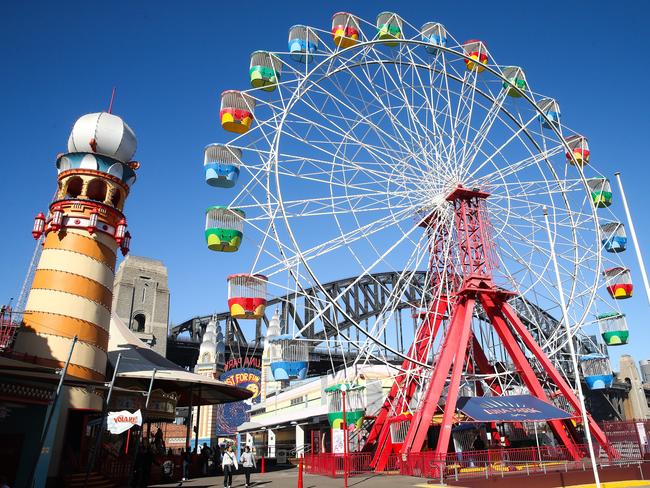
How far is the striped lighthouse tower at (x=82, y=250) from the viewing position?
68.1ft

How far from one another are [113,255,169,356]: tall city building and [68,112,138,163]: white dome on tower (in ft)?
143

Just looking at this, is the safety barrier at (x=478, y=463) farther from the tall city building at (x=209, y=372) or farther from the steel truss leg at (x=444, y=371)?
the tall city building at (x=209, y=372)

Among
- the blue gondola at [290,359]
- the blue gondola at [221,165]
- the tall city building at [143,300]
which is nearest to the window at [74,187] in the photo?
the blue gondola at [221,165]

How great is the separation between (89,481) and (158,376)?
8.76 meters

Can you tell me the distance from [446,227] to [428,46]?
9811mm

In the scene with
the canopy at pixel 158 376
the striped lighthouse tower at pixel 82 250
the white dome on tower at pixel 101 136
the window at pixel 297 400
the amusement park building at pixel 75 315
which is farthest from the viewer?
the window at pixel 297 400

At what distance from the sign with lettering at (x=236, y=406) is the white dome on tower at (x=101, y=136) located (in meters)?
42.5

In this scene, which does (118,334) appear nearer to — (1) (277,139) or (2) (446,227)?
(1) (277,139)

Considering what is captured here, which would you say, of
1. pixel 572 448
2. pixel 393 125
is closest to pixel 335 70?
pixel 393 125

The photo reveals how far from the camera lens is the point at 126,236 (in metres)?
24.4

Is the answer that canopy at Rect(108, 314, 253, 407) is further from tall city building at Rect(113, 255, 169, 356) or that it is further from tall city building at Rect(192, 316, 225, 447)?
tall city building at Rect(113, 255, 169, 356)

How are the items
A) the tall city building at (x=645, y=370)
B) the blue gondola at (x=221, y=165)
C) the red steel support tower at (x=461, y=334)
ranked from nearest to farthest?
the red steel support tower at (x=461, y=334) → the blue gondola at (x=221, y=165) → the tall city building at (x=645, y=370)

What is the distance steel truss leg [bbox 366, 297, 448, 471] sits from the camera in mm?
26016

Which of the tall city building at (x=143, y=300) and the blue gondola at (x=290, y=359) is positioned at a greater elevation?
the tall city building at (x=143, y=300)
